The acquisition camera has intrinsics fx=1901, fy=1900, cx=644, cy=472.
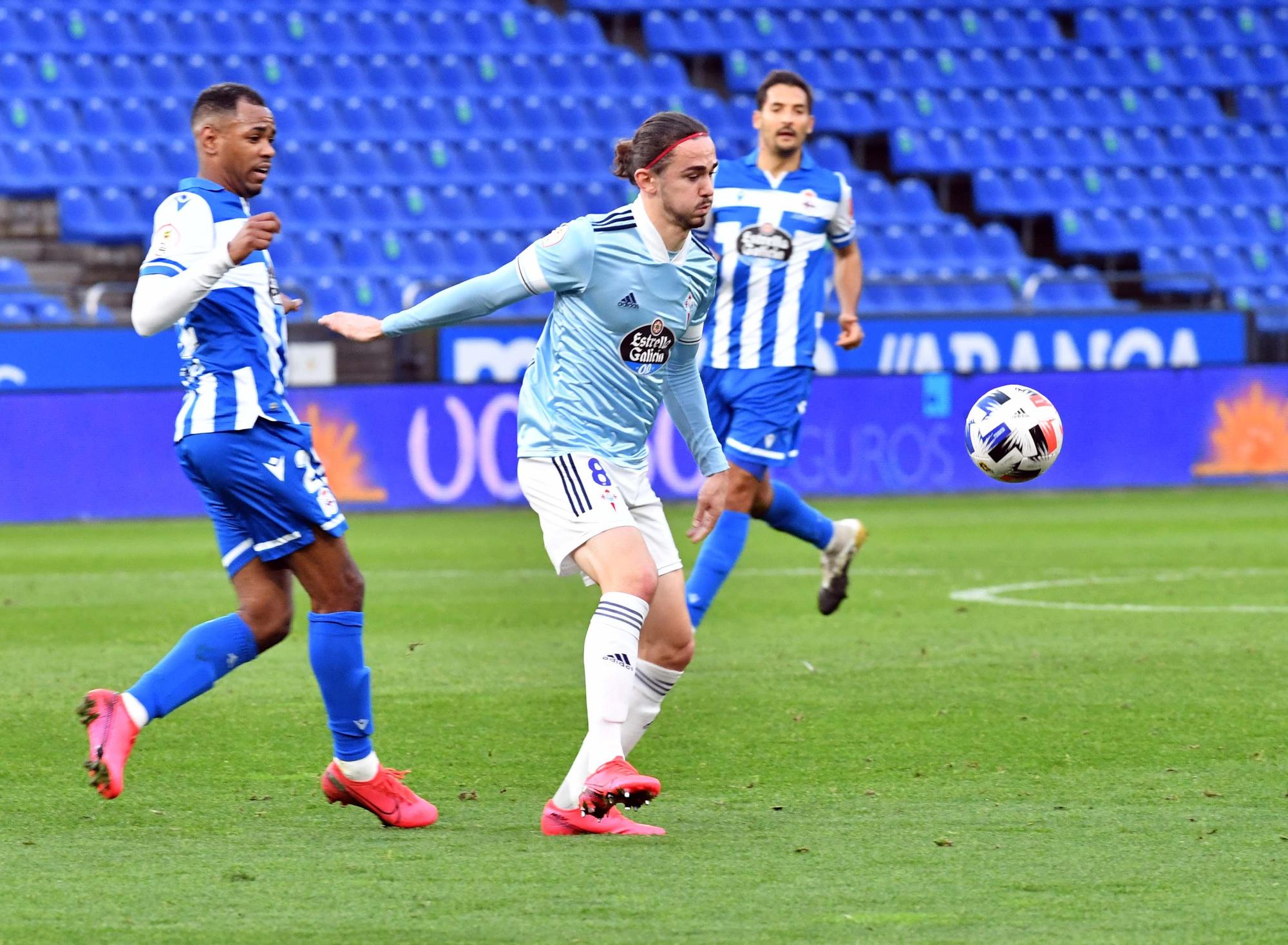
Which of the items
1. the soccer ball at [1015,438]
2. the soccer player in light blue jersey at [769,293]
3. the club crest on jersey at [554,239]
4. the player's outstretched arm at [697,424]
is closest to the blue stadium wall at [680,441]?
the soccer player in light blue jersey at [769,293]

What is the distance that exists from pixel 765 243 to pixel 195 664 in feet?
13.5

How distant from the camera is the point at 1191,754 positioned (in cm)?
559

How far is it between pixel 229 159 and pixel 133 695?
4.66ft

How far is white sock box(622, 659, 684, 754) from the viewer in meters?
5.08

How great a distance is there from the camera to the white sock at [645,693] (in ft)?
16.7

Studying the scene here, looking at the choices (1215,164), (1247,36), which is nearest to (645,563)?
(1215,164)

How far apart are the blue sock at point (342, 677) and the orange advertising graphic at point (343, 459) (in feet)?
34.1

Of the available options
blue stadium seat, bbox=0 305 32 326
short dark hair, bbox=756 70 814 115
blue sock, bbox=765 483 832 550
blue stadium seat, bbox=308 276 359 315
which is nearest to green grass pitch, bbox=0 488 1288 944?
blue sock, bbox=765 483 832 550

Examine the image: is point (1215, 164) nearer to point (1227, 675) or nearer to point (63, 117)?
point (63, 117)

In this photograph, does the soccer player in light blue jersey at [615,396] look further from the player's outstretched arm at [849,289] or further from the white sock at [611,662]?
the player's outstretched arm at [849,289]

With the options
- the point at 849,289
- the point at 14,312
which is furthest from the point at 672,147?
the point at 14,312

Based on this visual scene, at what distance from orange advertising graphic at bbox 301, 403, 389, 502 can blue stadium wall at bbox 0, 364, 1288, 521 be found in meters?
0.01

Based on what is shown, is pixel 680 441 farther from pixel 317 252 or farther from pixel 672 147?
pixel 672 147

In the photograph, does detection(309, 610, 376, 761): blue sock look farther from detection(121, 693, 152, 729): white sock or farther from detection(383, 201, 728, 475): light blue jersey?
detection(383, 201, 728, 475): light blue jersey
